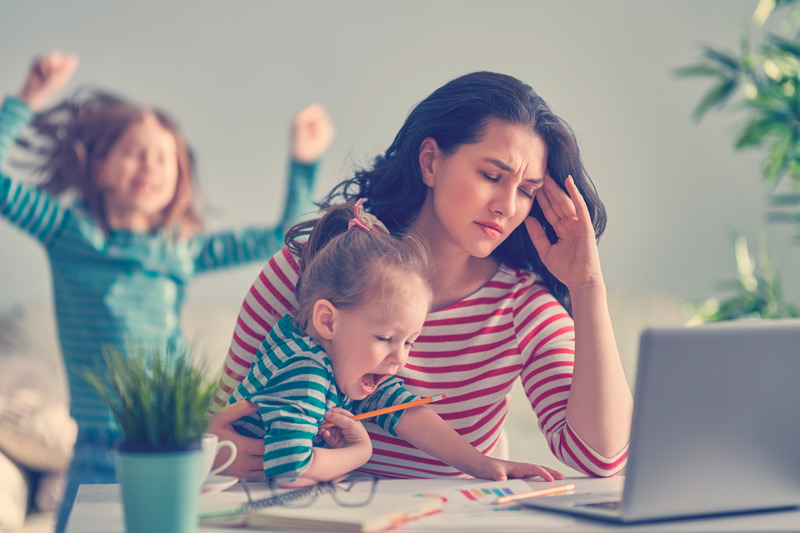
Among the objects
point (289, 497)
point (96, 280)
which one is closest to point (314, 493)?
point (289, 497)

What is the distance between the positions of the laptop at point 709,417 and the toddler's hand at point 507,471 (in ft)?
0.81

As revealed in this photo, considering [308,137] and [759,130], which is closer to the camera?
[759,130]

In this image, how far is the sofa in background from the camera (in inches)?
96.0

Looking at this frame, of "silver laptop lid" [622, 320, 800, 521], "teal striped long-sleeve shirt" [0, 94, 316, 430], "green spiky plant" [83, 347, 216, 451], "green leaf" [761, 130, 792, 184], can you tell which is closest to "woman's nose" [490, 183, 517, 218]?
"silver laptop lid" [622, 320, 800, 521]

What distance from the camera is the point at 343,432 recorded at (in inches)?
44.3

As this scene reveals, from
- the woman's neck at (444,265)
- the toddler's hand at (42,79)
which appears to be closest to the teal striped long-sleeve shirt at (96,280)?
the toddler's hand at (42,79)

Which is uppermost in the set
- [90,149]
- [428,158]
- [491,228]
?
[90,149]

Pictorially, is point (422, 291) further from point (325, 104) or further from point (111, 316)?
point (325, 104)

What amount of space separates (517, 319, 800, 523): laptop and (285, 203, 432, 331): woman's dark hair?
41cm

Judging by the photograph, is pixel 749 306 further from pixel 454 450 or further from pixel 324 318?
pixel 324 318

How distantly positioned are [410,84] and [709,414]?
2572 mm

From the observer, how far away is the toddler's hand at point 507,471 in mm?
1154

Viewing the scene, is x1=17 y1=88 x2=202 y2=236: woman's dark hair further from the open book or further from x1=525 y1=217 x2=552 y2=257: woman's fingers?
the open book

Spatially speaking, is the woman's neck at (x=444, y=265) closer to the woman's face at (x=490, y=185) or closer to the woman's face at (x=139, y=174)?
the woman's face at (x=490, y=185)
